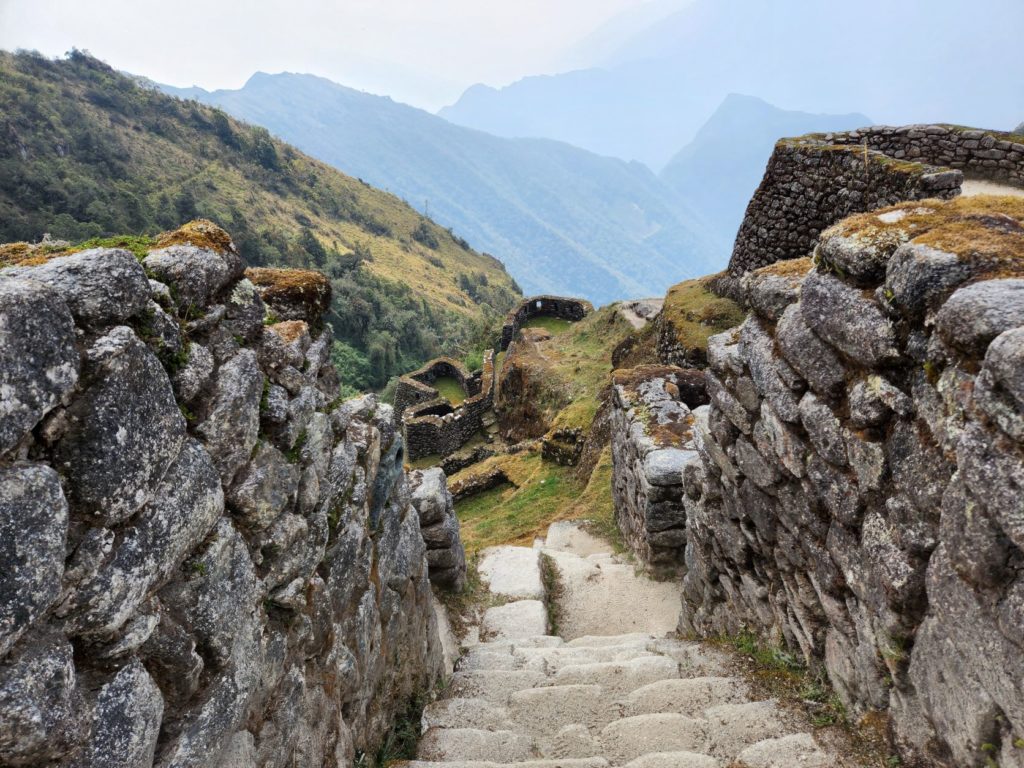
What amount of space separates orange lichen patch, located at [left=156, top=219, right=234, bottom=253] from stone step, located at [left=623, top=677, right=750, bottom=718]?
165 inches

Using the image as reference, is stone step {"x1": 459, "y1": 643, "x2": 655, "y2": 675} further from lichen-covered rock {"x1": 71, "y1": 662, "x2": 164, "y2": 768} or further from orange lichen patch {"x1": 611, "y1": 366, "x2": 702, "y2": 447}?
lichen-covered rock {"x1": 71, "y1": 662, "x2": 164, "y2": 768}

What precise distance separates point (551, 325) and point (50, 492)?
3045 centimetres

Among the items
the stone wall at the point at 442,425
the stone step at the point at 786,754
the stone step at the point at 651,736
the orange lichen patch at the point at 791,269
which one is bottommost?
the stone wall at the point at 442,425

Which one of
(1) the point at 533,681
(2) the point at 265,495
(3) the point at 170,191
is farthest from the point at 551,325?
(3) the point at 170,191

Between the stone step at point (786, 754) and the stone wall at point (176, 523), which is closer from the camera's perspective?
the stone wall at point (176, 523)

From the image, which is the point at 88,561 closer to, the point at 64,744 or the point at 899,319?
the point at 64,744

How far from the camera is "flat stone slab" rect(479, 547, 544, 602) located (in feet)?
28.7

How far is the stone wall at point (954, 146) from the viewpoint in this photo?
9.85m

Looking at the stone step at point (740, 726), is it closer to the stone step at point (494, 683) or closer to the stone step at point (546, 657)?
the stone step at point (546, 657)

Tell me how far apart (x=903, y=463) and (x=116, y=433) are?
356cm

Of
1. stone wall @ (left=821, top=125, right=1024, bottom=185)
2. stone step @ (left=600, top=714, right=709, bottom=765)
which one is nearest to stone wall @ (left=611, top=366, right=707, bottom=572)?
stone step @ (left=600, top=714, right=709, bottom=765)

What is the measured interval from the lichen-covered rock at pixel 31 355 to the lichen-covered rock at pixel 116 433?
12 centimetres

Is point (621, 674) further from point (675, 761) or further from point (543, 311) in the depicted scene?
point (543, 311)

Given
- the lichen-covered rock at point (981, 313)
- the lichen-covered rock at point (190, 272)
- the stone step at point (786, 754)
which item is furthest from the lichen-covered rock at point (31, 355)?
the stone step at point (786, 754)
